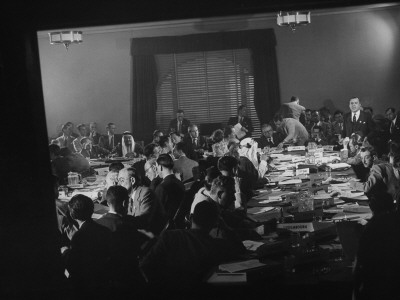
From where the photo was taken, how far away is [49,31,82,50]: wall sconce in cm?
408

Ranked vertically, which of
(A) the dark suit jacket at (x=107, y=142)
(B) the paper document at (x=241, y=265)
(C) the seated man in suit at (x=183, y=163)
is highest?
(A) the dark suit jacket at (x=107, y=142)

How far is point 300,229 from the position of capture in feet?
13.2

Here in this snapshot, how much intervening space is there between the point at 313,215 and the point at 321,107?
24.9 inches

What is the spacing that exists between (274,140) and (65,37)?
137cm

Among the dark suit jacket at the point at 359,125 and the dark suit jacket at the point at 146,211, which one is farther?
the dark suit jacket at the point at 146,211

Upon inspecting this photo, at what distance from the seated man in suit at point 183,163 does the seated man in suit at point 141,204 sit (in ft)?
0.75

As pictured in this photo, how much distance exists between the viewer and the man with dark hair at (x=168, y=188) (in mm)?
4164

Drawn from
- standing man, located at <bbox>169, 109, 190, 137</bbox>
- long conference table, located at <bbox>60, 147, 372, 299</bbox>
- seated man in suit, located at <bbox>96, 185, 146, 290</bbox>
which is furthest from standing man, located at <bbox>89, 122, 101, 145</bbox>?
standing man, located at <bbox>169, 109, 190, 137</bbox>

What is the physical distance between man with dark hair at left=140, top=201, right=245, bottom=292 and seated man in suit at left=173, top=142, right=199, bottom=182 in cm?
20

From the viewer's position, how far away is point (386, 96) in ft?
12.9

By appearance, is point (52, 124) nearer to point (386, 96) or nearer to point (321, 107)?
point (321, 107)

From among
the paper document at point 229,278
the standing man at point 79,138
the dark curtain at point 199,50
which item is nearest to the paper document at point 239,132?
the dark curtain at point 199,50

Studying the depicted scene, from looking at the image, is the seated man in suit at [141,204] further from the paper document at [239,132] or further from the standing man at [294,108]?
the standing man at [294,108]

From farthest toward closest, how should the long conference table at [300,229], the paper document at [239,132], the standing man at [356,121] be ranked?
the paper document at [239,132]
the standing man at [356,121]
the long conference table at [300,229]
